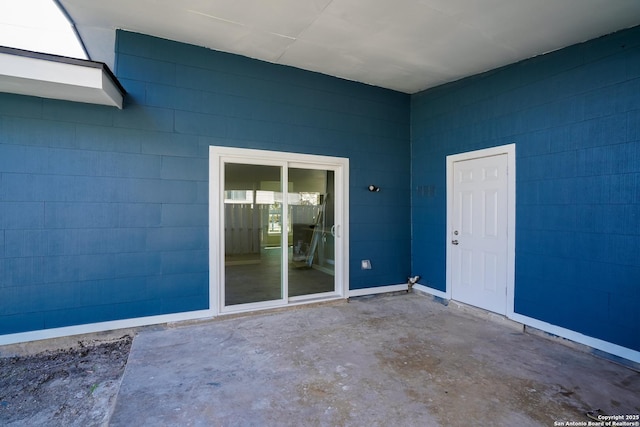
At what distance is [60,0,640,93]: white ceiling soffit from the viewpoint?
9.73 feet

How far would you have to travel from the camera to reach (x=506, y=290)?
13.2 feet

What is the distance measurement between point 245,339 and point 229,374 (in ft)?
2.28

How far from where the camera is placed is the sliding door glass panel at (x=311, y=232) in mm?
4578

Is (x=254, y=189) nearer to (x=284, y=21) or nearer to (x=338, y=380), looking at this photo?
(x=284, y=21)

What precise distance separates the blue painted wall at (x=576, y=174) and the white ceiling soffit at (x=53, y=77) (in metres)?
4.42

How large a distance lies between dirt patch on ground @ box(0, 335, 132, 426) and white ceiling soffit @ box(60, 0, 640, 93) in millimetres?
3379

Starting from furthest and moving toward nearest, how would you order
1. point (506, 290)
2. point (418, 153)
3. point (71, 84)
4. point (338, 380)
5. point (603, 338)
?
point (418, 153) → point (506, 290) → point (603, 338) → point (71, 84) → point (338, 380)

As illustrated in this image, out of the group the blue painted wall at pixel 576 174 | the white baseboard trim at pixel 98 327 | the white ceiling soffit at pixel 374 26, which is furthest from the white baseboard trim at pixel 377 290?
the white ceiling soffit at pixel 374 26

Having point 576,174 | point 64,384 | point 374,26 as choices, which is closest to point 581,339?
point 576,174

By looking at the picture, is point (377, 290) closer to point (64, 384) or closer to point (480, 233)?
point (480, 233)

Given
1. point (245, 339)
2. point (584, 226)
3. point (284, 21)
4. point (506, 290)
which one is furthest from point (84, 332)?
point (584, 226)

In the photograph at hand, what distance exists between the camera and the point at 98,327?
345 cm

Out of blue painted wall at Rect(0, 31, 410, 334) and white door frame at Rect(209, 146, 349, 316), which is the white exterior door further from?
blue painted wall at Rect(0, 31, 410, 334)

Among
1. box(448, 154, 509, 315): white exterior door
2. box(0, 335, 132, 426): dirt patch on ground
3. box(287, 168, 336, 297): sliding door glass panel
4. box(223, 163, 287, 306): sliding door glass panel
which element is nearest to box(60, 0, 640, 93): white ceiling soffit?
box(448, 154, 509, 315): white exterior door
